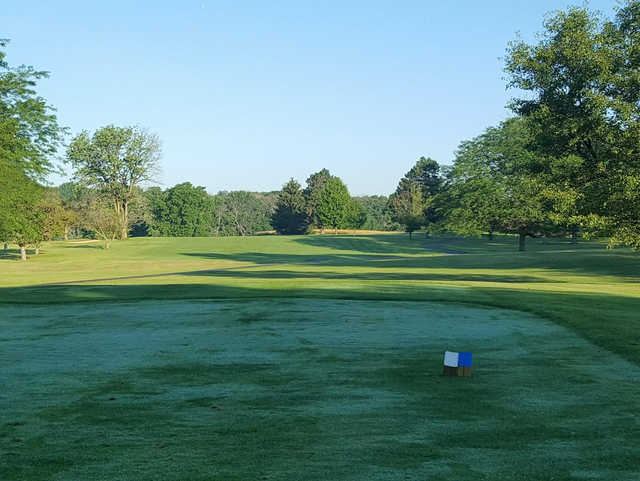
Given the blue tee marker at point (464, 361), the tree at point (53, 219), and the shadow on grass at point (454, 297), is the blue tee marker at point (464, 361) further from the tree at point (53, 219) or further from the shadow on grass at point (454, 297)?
the tree at point (53, 219)

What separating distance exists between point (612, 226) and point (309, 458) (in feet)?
106

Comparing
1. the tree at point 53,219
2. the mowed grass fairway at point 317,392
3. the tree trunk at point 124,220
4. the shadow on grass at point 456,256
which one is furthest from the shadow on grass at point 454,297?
the tree trunk at point 124,220

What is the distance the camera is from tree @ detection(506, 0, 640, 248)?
3103 centimetres

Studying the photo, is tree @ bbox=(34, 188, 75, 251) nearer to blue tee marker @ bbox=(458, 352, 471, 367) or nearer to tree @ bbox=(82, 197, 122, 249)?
tree @ bbox=(82, 197, 122, 249)

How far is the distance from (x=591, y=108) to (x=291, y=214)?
124m

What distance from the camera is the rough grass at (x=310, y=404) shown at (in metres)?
5.68

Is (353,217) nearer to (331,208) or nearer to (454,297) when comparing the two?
(331,208)

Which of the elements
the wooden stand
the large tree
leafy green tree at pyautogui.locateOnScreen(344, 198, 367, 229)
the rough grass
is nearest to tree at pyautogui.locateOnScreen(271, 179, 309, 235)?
leafy green tree at pyautogui.locateOnScreen(344, 198, 367, 229)

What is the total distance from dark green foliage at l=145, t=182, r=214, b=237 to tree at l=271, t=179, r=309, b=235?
83.5 ft

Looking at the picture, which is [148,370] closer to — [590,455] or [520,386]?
[520,386]

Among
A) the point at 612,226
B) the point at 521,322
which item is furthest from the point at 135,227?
the point at 521,322

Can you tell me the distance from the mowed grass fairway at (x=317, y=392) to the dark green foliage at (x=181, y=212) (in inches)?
5979

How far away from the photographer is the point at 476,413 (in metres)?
7.39

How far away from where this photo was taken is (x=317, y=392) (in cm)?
847
